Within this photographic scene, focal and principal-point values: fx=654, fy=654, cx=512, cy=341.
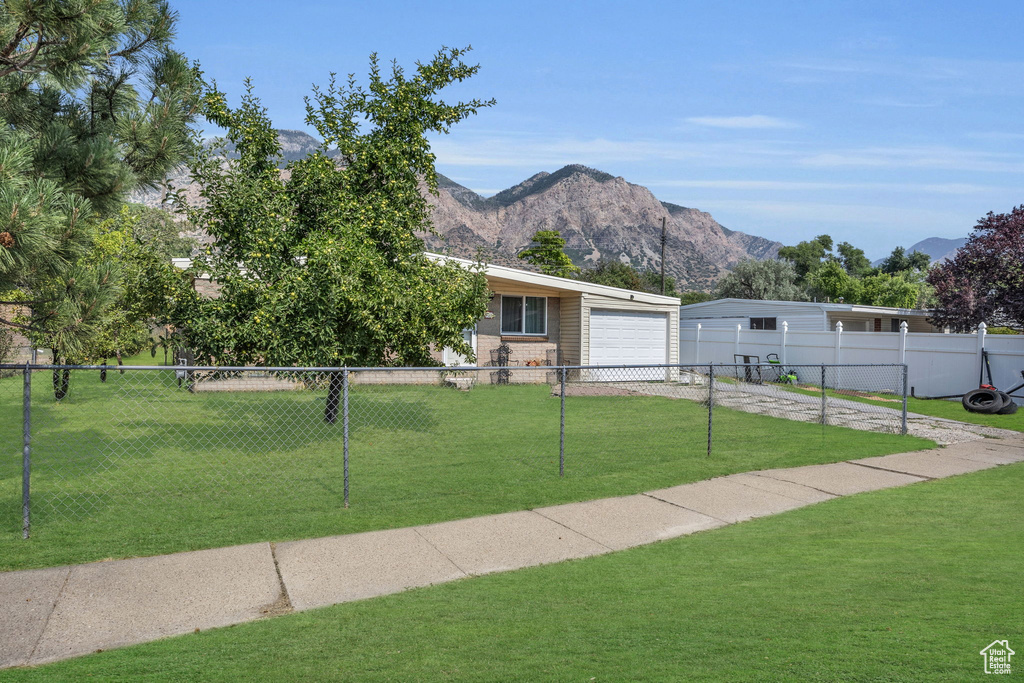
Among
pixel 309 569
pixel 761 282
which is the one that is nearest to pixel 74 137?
pixel 309 569

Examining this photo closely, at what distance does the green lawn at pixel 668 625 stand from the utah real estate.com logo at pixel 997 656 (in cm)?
4

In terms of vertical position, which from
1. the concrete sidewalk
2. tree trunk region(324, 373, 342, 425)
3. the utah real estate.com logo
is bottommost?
the concrete sidewalk

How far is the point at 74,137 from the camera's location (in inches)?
242

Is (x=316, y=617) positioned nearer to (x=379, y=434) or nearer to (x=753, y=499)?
(x=753, y=499)

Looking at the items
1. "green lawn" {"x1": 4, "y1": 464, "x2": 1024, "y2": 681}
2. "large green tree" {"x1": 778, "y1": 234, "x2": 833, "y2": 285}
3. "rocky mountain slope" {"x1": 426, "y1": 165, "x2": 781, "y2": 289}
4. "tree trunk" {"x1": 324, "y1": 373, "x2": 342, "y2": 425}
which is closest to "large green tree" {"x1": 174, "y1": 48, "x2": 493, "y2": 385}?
"tree trunk" {"x1": 324, "y1": 373, "x2": 342, "y2": 425}

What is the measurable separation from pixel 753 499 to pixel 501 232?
11697cm

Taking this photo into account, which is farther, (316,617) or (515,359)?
(515,359)

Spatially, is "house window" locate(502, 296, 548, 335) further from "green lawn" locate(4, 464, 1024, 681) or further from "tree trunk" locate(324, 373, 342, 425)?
"green lawn" locate(4, 464, 1024, 681)

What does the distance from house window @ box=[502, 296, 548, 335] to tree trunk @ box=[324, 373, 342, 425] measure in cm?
948

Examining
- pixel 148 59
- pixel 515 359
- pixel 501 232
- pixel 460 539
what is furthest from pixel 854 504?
pixel 501 232

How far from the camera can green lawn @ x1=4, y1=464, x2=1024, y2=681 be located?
3.25 m

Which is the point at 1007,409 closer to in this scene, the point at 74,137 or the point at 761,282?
the point at 74,137

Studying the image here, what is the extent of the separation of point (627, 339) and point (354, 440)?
1376cm

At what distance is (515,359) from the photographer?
68.8ft
